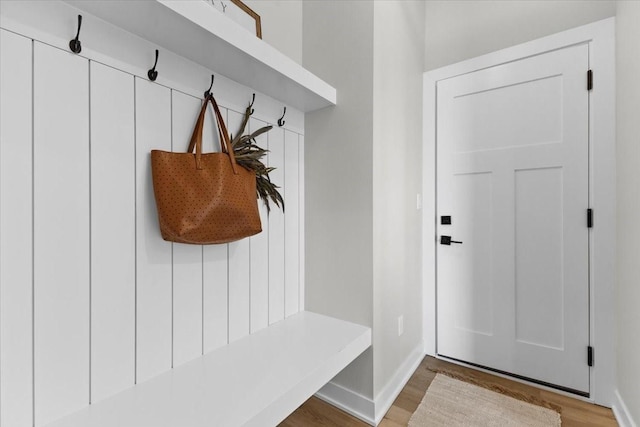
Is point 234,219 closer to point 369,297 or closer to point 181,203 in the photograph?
point 181,203

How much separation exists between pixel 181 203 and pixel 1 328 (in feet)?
1.58

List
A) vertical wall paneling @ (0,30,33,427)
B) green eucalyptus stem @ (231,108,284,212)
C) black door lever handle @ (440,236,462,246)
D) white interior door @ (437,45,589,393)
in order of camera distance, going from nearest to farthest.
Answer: vertical wall paneling @ (0,30,33,427) < green eucalyptus stem @ (231,108,284,212) < white interior door @ (437,45,589,393) < black door lever handle @ (440,236,462,246)

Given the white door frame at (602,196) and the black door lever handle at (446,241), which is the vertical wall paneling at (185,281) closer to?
the black door lever handle at (446,241)

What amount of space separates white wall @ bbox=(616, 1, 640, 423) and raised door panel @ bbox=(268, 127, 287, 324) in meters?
1.52

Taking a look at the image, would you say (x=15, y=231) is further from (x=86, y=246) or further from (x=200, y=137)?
(x=200, y=137)

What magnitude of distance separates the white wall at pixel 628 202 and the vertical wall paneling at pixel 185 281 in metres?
1.76

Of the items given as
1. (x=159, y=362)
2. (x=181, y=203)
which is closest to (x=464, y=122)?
(x=181, y=203)

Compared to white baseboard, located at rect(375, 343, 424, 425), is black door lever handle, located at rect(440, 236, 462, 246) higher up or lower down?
higher up

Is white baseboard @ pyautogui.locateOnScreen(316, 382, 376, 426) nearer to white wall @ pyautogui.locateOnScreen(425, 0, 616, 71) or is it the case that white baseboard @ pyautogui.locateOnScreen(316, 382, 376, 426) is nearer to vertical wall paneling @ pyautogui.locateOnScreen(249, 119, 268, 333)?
vertical wall paneling @ pyautogui.locateOnScreen(249, 119, 268, 333)

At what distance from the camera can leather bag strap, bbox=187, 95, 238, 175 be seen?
3.25 ft

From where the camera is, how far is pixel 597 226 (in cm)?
152

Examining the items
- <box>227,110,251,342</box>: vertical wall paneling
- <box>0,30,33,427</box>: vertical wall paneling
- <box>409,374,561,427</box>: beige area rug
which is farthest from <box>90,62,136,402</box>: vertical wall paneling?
<box>409,374,561,427</box>: beige area rug

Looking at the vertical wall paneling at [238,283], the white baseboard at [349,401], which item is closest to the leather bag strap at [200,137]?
the vertical wall paneling at [238,283]

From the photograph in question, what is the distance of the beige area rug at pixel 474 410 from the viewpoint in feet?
4.53
